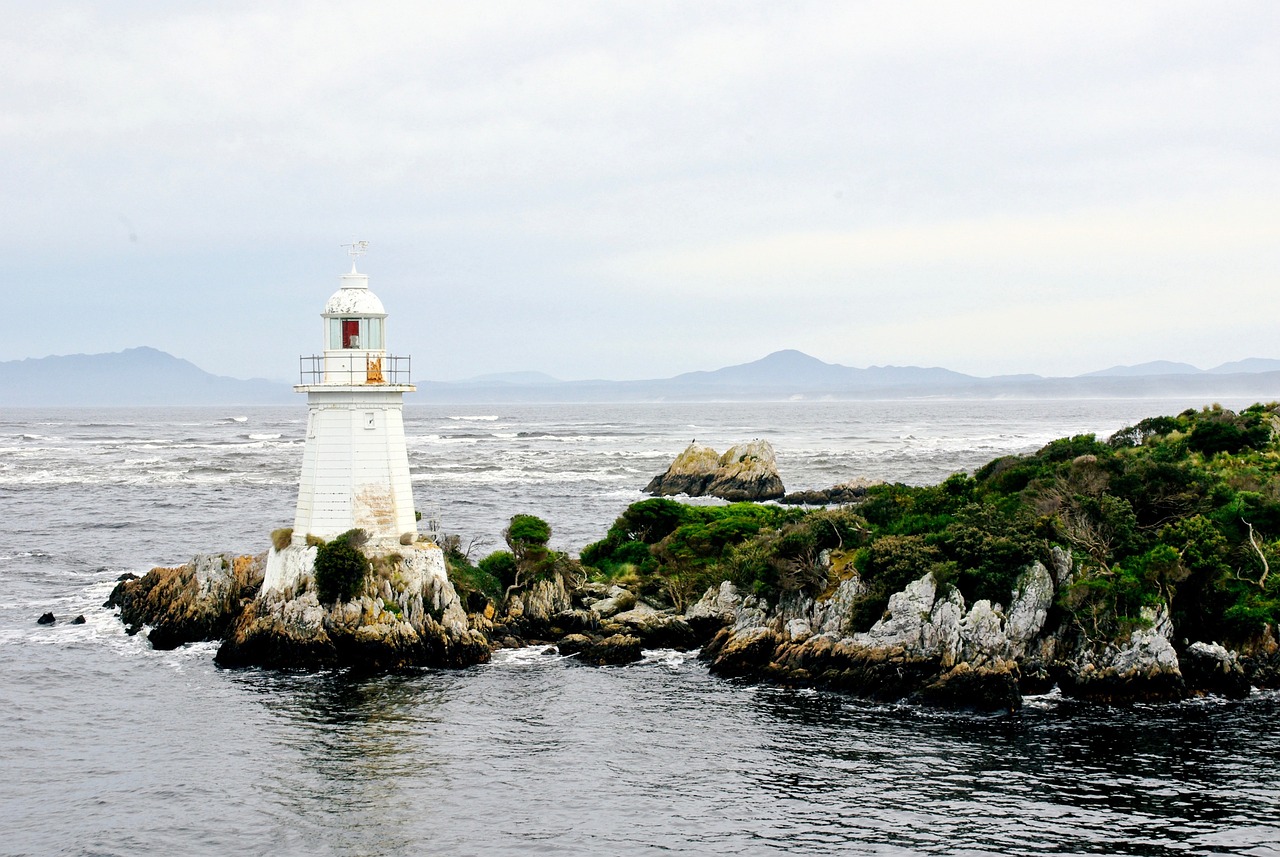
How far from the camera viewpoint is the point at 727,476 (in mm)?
92375

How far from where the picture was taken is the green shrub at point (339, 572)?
1486 inches

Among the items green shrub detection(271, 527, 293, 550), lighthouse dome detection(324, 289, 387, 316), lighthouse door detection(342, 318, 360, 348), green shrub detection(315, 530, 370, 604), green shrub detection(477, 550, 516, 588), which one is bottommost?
green shrub detection(477, 550, 516, 588)

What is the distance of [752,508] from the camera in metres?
54.8

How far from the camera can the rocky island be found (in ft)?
111

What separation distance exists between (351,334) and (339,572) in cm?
787

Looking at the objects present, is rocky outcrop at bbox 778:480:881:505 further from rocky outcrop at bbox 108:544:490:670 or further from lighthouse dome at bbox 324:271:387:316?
lighthouse dome at bbox 324:271:387:316

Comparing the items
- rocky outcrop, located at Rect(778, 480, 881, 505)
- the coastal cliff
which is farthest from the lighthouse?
rocky outcrop, located at Rect(778, 480, 881, 505)

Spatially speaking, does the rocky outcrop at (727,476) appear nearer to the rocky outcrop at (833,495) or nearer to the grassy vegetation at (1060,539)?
the rocky outcrop at (833,495)

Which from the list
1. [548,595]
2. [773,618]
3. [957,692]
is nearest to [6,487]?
[548,595]

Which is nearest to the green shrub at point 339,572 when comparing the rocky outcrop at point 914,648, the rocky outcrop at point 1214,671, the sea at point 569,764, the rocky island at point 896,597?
the rocky island at point 896,597

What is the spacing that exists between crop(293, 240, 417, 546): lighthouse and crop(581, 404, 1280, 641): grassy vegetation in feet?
37.6

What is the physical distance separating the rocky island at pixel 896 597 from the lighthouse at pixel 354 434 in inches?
41.6

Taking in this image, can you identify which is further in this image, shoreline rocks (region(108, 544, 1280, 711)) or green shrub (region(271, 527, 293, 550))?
green shrub (region(271, 527, 293, 550))

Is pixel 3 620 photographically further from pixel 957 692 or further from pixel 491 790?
pixel 957 692
